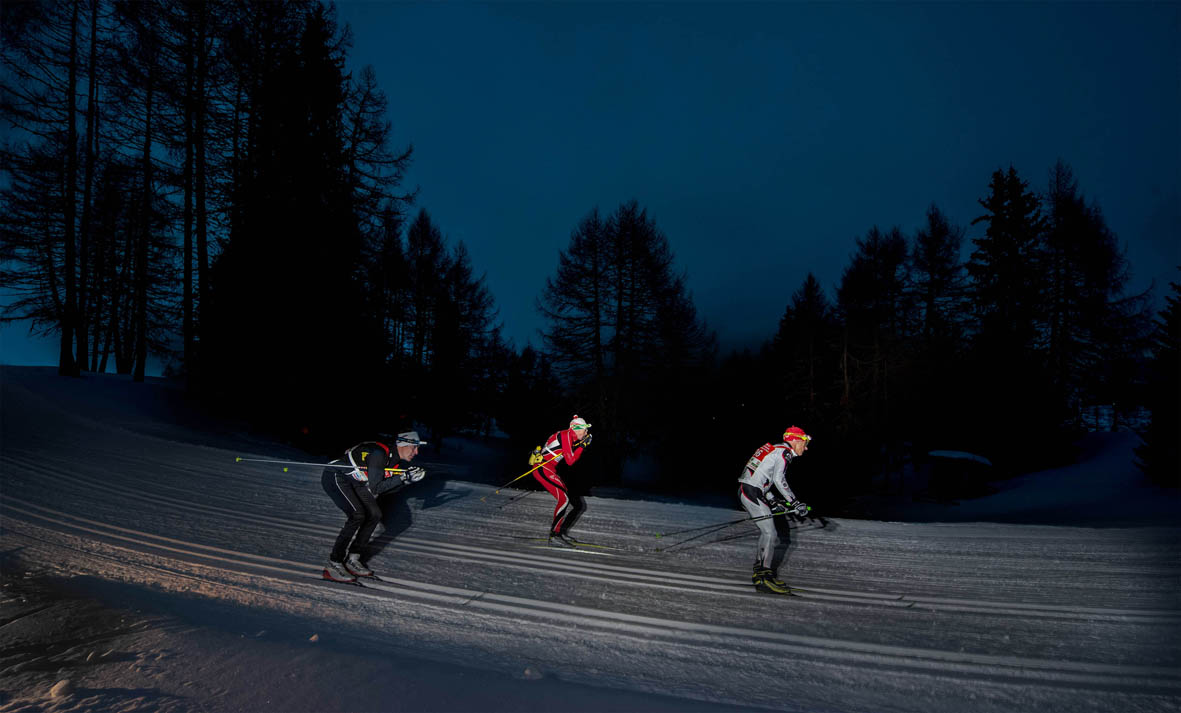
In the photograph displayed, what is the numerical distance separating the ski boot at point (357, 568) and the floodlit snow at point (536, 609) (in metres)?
0.31

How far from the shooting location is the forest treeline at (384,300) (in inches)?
787

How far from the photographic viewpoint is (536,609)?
23.1 ft

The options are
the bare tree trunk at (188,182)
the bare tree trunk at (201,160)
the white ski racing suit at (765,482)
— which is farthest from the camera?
the bare tree trunk at (201,160)

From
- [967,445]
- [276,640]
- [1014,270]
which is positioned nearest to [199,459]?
[276,640]

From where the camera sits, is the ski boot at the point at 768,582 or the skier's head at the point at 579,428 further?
the skier's head at the point at 579,428

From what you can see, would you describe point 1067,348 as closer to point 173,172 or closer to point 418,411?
point 418,411

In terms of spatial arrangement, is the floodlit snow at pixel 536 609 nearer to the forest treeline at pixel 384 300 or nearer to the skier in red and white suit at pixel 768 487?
the skier in red and white suit at pixel 768 487

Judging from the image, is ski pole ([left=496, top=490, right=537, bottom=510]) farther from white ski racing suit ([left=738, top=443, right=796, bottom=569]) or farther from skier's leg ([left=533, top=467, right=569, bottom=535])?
white ski racing suit ([left=738, top=443, right=796, bottom=569])

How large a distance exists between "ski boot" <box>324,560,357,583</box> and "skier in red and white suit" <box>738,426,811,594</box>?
5287 mm

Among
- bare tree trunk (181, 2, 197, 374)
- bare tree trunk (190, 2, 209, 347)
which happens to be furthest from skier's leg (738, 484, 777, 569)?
bare tree trunk (181, 2, 197, 374)

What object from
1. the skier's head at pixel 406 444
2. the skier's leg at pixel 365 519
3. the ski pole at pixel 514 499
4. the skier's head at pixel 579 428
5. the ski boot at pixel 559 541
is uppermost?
the skier's head at pixel 579 428

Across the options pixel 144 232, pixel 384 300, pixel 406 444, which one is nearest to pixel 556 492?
pixel 406 444

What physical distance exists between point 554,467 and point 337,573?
3.72 meters

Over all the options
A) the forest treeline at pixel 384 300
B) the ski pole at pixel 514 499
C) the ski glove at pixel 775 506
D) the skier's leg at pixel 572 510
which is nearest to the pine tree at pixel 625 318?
the forest treeline at pixel 384 300
